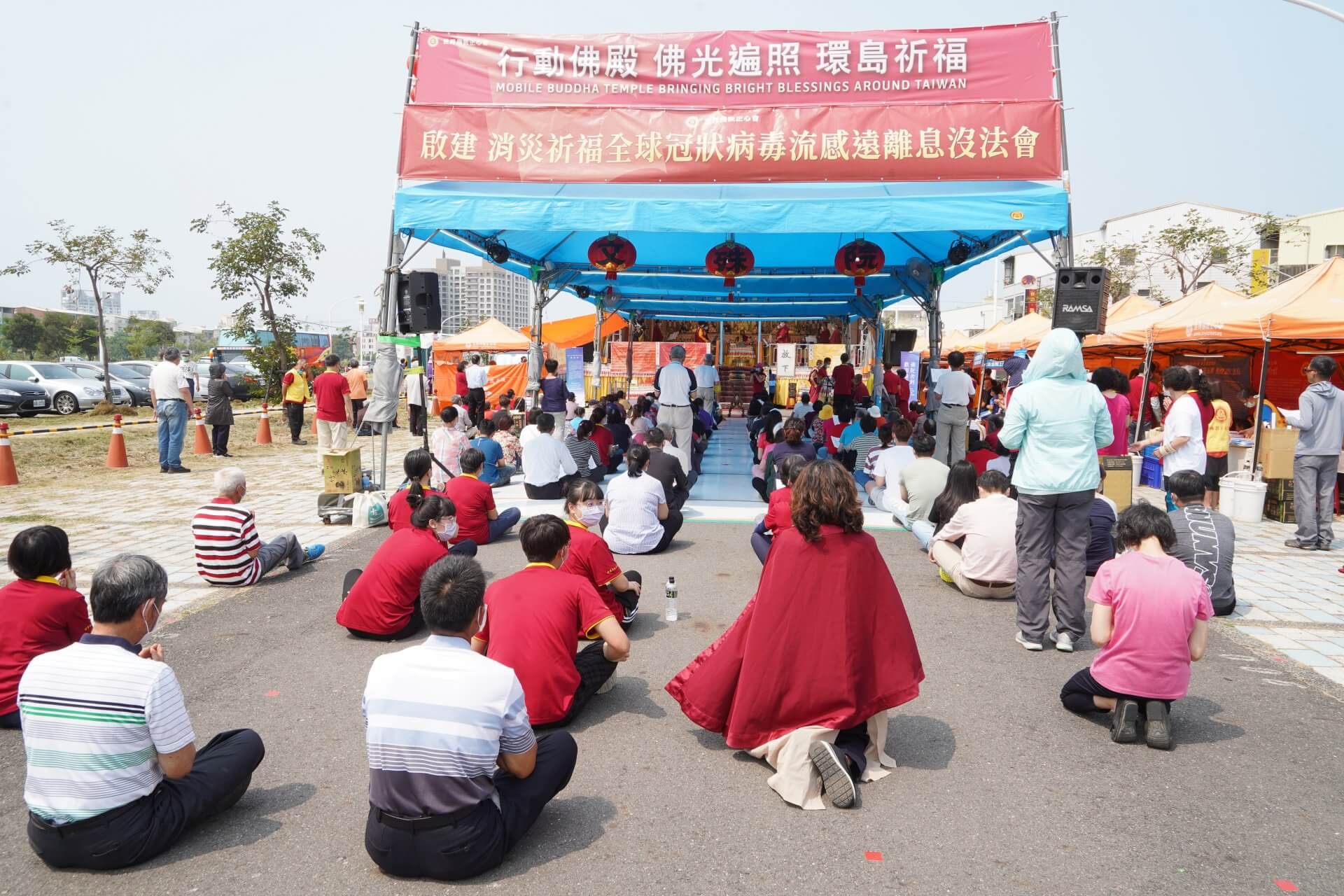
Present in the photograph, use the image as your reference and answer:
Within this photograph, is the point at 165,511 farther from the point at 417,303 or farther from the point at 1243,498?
the point at 1243,498

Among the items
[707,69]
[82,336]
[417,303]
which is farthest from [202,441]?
[82,336]

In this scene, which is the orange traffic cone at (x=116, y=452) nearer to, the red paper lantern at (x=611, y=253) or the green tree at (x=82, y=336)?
the red paper lantern at (x=611, y=253)

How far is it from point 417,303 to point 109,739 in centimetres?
721

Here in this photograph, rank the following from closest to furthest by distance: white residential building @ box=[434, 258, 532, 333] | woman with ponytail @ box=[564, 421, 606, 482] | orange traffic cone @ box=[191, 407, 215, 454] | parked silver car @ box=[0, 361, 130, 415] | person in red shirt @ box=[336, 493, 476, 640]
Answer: person in red shirt @ box=[336, 493, 476, 640] < woman with ponytail @ box=[564, 421, 606, 482] < orange traffic cone @ box=[191, 407, 215, 454] < parked silver car @ box=[0, 361, 130, 415] < white residential building @ box=[434, 258, 532, 333]

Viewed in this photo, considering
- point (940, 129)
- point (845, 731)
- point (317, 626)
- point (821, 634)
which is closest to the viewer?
point (821, 634)

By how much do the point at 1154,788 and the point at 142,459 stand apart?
49.9 ft

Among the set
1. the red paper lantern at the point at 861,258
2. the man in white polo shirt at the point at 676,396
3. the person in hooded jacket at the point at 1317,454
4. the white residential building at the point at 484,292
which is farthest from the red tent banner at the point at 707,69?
the white residential building at the point at 484,292

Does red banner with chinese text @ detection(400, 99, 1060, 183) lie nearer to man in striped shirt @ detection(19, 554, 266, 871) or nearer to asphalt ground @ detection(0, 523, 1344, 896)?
asphalt ground @ detection(0, 523, 1344, 896)

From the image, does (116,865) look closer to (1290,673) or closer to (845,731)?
(845,731)

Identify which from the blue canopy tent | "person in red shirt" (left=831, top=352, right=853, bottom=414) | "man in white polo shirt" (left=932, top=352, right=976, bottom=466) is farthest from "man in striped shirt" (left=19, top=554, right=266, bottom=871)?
"person in red shirt" (left=831, top=352, right=853, bottom=414)

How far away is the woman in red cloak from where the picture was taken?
3408 millimetres

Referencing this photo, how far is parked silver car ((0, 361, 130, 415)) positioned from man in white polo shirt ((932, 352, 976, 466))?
21942 millimetres

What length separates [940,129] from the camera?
947cm

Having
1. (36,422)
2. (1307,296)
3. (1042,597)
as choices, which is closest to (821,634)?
(1042,597)
